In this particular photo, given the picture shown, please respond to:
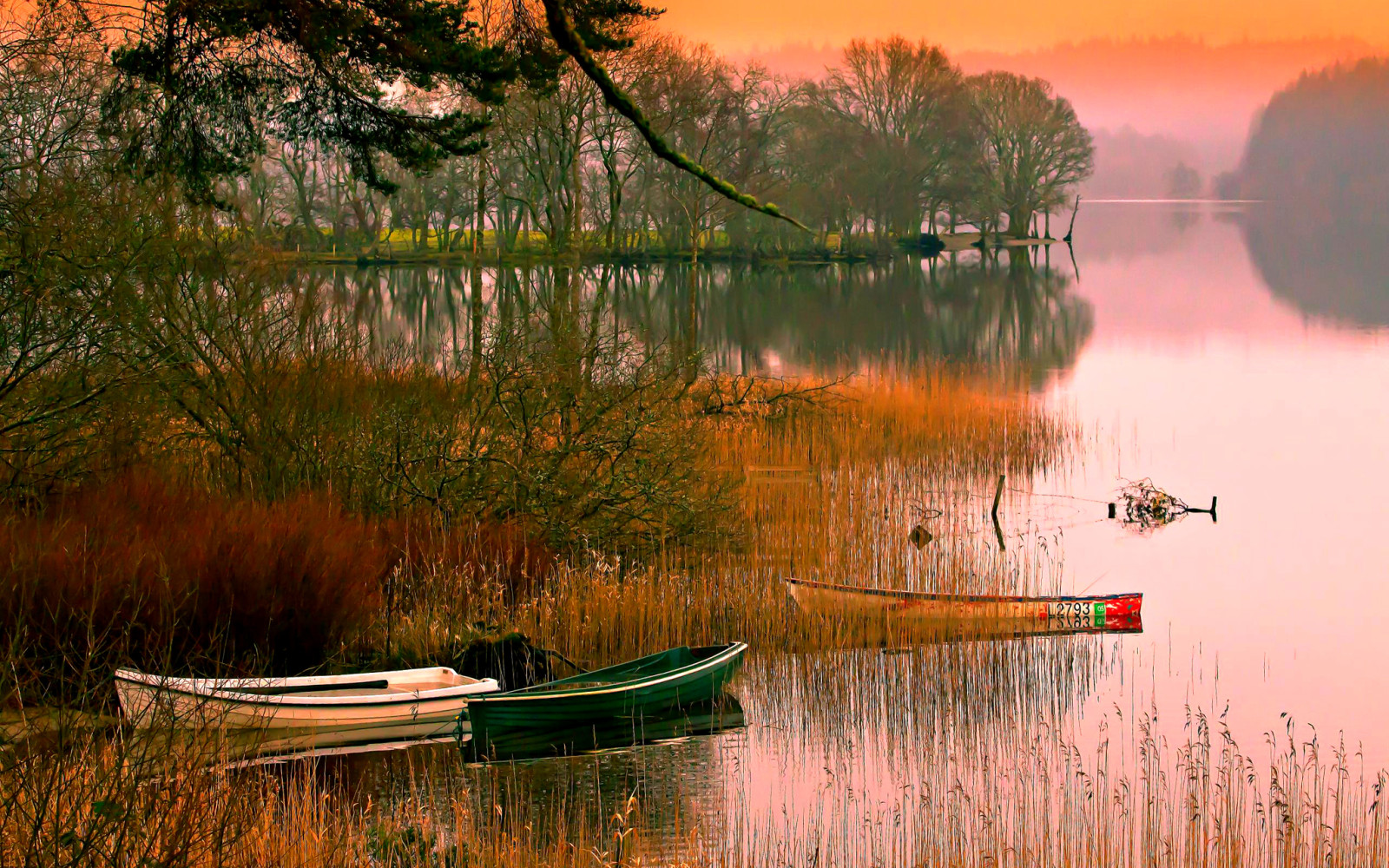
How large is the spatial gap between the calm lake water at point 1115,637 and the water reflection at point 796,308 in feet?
1.52

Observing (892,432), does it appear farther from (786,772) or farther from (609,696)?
(609,696)

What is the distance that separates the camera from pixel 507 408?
15.0m

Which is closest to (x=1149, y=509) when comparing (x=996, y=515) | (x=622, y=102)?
(x=996, y=515)

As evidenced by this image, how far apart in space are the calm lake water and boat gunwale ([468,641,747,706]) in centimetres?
48

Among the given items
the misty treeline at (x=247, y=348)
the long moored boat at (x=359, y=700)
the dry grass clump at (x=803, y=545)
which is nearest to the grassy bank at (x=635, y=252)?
the dry grass clump at (x=803, y=545)

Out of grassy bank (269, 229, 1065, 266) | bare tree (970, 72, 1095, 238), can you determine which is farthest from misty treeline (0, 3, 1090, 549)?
bare tree (970, 72, 1095, 238)

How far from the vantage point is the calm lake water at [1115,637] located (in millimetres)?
9938

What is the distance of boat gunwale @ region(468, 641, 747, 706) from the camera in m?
10.2

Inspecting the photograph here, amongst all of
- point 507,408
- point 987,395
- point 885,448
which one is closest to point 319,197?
point 987,395

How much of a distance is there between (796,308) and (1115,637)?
50.9 m

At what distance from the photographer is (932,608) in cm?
1344

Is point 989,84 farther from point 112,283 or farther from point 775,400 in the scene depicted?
point 112,283

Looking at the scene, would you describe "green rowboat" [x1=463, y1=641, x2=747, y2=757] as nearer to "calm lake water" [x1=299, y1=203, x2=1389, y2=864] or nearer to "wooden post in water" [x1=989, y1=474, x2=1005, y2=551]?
"calm lake water" [x1=299, y1=203, x2=1389, y2=864]

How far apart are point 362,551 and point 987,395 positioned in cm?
2238
